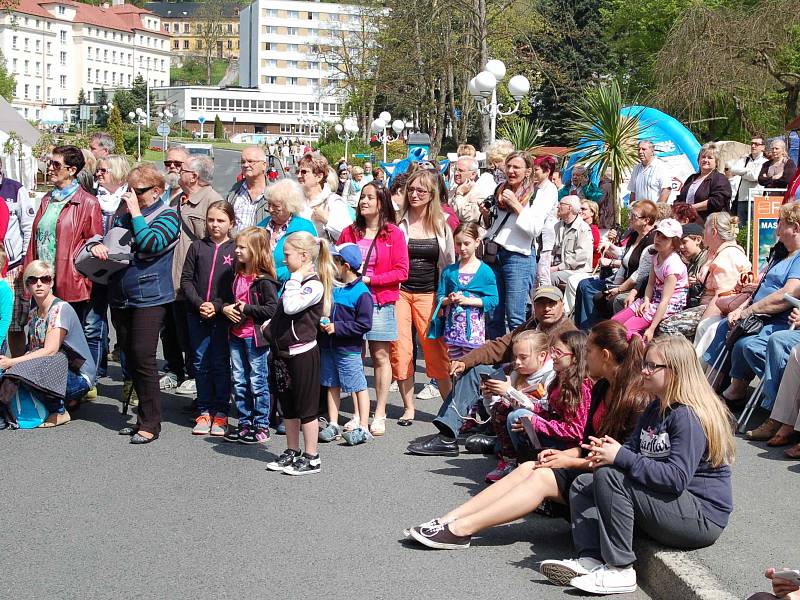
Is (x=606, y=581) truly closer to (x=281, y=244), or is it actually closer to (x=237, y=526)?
(x=237, y=526)

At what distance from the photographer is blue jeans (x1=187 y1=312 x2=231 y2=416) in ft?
28.7

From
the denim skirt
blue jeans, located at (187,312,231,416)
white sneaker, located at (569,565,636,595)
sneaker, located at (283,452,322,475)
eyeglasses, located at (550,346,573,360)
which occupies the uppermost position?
eyeglasses, located at (550,346,573,360)

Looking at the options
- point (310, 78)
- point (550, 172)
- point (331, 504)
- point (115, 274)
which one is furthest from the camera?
point (310, 78)

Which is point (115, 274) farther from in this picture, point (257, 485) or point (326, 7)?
point (326, 7)

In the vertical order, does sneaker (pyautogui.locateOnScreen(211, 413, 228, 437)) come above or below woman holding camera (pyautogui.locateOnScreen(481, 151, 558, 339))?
below

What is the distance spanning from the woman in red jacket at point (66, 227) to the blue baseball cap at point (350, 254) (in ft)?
7.66

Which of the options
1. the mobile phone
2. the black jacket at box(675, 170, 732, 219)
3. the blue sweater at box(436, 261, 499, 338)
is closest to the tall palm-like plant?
the black jacket at box(675, 170, 732, 219)

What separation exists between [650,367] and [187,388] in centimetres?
582

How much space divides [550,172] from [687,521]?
711 cm

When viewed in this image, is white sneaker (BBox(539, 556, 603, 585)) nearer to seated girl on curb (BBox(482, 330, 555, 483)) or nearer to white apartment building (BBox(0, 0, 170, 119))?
seated girl on curb (BBox(482, 330, 555, 483))

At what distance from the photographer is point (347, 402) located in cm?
1005

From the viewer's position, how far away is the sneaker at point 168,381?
10.4 m

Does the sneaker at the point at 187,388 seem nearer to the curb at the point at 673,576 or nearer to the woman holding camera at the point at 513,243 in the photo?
the woman holding camera at the point at 513,243

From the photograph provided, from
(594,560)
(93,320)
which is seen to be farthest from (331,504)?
(93,320)
